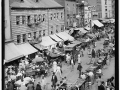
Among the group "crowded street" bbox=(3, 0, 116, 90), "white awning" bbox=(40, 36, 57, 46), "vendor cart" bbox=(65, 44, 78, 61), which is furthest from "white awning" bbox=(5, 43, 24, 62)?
"vendor cart" bbox=(65, 44, 78, 61)

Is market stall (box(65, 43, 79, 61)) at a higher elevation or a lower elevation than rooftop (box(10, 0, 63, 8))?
lower

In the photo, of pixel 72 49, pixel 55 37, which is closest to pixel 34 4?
pixel 55 37

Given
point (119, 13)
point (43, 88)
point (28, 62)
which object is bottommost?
point (43, 88)

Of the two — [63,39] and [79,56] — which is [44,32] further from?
[79,56]

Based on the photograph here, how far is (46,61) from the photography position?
9.03 m

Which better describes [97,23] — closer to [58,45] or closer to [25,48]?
[58,45]

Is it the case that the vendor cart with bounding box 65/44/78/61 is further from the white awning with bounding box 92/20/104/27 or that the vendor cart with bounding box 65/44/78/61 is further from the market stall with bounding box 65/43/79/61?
the white awning with bounding box 92/20/104/27

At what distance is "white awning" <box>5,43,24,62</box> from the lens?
336 inches

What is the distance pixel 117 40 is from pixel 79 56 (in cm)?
154

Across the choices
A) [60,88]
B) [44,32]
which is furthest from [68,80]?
[44,32]

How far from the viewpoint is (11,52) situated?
859 centimetres

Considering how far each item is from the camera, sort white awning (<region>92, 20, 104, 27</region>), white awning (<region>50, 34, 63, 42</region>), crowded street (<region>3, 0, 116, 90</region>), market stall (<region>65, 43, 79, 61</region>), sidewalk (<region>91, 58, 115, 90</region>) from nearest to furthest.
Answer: sidewalk (<region>91, 58, 115, 90</region>) < crowded street (<region>3, 0, 116, 90</region>) < market stall (<region>65, 43, 79, 61</region>) < white awning (<region>92, 20, 104, 27</region>) < white awning (<region>50, 34, 63, 42</region>)

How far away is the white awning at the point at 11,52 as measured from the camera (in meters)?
8.54

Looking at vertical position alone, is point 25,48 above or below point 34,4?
below
